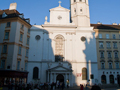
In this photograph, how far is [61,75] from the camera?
30.6m

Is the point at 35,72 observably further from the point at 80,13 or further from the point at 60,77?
the point at 80,13

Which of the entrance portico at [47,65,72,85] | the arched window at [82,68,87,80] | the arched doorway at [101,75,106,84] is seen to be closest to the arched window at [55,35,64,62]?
the entrance portico at [47,65,72,85]

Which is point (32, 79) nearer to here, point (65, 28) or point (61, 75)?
point (61, 75)

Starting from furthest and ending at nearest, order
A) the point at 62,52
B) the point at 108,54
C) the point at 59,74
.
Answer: the point at 108,54 → the point at 62,52 → the point at 59,74

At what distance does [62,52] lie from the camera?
33.5 metres

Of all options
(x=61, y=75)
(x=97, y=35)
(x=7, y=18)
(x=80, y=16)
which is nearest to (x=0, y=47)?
(x=7, y=18)

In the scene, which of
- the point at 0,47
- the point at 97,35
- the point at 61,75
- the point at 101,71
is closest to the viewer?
the point at 0,47

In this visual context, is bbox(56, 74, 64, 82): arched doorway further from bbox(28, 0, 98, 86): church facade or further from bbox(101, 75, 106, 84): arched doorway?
bbox(101, 75, 106, 84): arched doorway

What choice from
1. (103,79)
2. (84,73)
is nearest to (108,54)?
(103,79)

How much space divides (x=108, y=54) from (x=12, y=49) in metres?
24.6

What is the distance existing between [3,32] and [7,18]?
3.06 metres

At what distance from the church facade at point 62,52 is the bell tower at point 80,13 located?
50.6 inches

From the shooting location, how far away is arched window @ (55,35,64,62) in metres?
33.0

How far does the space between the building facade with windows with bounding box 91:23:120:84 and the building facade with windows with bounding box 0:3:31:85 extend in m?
19.3
